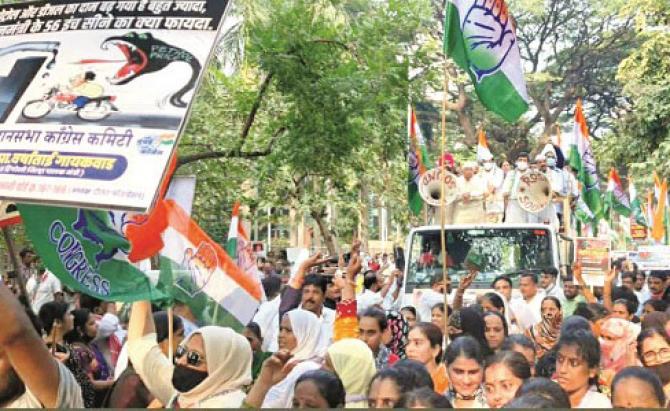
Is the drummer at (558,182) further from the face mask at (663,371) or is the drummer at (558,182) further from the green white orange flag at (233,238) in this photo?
the face mask at (663,371)

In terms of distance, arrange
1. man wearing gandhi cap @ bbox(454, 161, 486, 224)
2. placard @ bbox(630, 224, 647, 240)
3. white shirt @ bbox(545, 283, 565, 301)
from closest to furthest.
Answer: white shirt @ bbox(545, 283, 565, 301) → man wearing gandhi cap @ bbox(454, 161, 486, 224) → placard @ bbox(630, 224, 647, 240)

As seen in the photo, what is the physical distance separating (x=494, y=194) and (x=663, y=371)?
7420mm

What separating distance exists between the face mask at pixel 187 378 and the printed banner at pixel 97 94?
0.74 meters

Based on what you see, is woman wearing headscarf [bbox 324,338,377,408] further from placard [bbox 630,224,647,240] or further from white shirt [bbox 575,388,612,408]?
placard [bbox 630,224,647,240]

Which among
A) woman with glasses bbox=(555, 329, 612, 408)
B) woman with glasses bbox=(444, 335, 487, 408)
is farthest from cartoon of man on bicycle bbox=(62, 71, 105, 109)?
woman with glasses bbox=(555, 329, 612, 408)

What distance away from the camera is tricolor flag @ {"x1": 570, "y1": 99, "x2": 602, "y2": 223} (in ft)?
60.2

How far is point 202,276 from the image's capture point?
6.42m

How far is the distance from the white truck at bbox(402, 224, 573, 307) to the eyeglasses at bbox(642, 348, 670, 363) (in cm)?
593

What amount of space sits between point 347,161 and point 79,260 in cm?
659

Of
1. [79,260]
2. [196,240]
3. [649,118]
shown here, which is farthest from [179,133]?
[649,118]

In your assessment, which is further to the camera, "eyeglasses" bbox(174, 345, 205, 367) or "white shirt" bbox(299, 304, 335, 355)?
"white shirt" bbox(299, 304, 335, 355)

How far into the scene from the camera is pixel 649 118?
22984 millimetres

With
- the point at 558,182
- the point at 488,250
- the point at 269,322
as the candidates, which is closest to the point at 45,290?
the point at 269,322

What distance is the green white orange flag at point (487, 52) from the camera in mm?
8547
